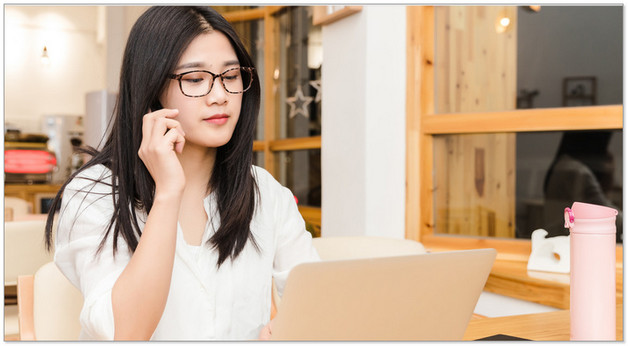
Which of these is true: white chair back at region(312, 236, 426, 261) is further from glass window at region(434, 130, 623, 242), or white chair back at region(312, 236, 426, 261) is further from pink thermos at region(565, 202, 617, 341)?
glass window at region(434, 130, 623, 242)

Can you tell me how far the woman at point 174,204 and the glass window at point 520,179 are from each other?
3.85 feet

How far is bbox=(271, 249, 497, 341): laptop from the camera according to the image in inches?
23.2

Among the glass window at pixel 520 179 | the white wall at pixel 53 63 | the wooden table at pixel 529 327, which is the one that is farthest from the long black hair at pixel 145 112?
the white wall at pixel 53 63

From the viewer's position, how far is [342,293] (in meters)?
0.60

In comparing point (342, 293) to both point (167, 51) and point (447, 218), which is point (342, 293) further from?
point (447, 218)

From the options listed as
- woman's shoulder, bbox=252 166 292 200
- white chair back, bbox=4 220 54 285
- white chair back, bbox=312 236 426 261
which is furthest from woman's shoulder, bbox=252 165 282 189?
white chair back, bbox=4 220 54 285

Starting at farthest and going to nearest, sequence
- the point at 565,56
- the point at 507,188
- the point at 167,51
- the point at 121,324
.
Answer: the point at 507,188
the point at 565,56
the point at 167,51
the point at 121,324

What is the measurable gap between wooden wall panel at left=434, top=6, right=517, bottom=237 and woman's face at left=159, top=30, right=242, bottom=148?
1.37 m

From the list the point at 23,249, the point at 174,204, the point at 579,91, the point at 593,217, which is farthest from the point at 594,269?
the point at 23,249

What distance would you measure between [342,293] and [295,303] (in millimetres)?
51

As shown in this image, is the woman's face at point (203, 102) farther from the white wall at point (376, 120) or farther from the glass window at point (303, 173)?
the glass window at point (303, 173)

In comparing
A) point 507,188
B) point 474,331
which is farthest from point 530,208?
point 474,331

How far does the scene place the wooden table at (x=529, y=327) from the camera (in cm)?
98

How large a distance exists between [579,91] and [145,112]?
4.90 feet
